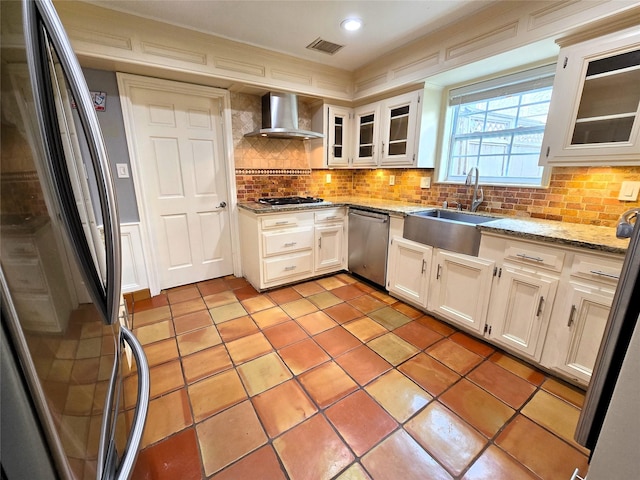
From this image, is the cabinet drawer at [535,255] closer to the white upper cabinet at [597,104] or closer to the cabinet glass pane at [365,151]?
the white upper cabinet at [597,104]

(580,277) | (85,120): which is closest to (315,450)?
(85,120)

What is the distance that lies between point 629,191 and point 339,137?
8.39 ft

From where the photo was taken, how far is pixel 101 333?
636 mm

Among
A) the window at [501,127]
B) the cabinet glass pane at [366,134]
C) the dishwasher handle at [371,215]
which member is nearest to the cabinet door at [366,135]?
the cabinet glass pane at [366,134]

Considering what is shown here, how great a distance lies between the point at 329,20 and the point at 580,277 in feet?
8.11

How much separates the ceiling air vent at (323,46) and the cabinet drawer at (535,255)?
231cm

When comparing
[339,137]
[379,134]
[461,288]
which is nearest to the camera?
[461,288]

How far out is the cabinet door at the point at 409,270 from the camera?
2.37 m

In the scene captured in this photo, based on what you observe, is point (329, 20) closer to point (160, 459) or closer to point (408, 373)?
point (408, 373)

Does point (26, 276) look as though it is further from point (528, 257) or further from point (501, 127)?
point (501, 127)

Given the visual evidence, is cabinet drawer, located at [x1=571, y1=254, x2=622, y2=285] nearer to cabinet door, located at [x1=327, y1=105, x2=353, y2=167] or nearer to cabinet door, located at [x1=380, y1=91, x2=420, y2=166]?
cabinet door, located at [x1=380, y1=91, x2=420, y2=166]

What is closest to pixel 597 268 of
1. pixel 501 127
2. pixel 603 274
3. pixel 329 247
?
pixel 603 274

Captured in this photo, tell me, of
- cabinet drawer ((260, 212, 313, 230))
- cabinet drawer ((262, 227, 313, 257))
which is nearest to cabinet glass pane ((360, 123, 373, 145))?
cabinet drawer ((260, 212, 313, 230))

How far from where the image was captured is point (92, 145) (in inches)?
24.2
